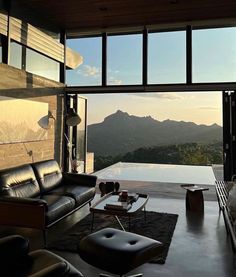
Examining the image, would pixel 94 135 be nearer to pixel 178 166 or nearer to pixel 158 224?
pixel 178 166

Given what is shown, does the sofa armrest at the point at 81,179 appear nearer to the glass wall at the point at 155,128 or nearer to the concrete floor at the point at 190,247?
the concrete floor at the point at 190,247

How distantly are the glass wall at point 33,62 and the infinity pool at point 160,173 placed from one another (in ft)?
9.87

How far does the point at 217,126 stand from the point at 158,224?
3.73 m

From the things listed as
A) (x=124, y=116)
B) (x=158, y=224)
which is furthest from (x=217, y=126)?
(x=158, y=224)

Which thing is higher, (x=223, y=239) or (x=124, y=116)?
(x=124, y=116)

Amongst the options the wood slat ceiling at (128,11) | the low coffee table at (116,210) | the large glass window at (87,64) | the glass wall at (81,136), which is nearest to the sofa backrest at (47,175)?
the low coffee table at (116,210)

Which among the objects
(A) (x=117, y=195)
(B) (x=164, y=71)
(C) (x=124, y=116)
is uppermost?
(B) (x=164, y=71)

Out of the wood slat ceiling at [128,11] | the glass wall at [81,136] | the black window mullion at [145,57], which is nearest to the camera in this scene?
the wood slat ceiling at [128,11]

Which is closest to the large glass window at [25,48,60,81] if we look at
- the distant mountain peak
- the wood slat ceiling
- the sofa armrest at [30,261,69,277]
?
the wood slat ceiling

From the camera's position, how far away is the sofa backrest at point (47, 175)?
15.0ft

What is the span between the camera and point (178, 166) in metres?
8.91

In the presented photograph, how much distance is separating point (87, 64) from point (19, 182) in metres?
3.70

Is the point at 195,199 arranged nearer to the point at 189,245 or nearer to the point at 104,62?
the point at 189,245

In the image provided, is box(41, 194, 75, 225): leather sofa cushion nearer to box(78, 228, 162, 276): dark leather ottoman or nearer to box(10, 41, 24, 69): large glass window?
box(78, 228, 162, 276): dark leather ottoman
